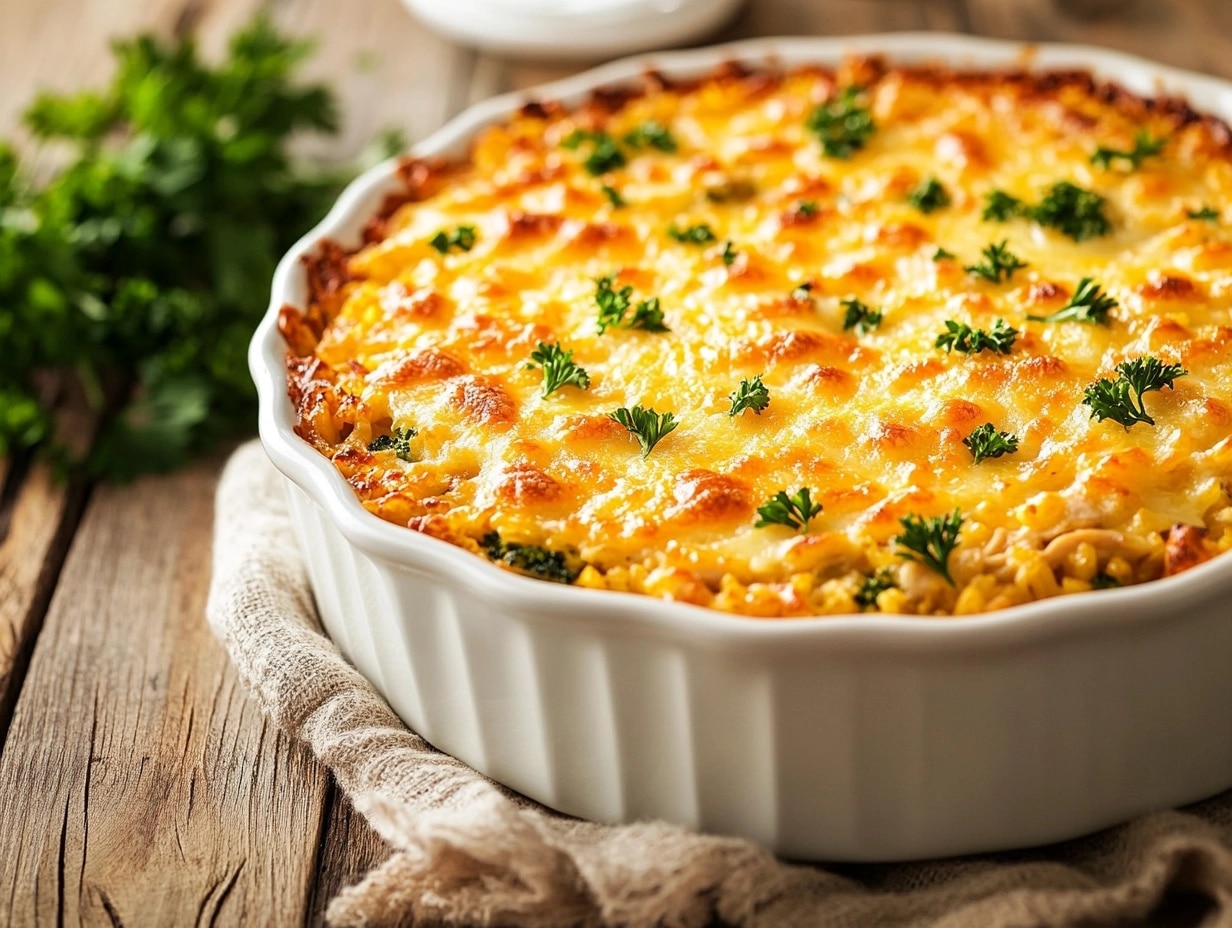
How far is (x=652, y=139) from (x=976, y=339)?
1475 millimetres

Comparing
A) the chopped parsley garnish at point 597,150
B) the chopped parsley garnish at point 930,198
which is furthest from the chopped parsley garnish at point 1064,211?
the chopped parsley garnish at point 597,150

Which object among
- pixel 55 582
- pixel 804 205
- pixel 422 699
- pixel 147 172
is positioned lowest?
pixel 55 582

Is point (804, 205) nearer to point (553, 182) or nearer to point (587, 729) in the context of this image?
point (553, 182)

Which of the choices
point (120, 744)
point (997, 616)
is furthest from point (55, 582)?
point (997, 616)

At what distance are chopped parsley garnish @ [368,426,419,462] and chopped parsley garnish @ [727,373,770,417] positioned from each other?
0.71 meters

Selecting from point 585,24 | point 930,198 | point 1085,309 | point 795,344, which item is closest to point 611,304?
point 795,344

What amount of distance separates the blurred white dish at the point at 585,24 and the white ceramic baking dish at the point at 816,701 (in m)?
3.21

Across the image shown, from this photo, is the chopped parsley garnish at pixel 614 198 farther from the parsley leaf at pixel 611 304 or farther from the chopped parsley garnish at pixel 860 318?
the chopped parsley garnish at pixel 860 318

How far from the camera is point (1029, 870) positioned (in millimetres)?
2885

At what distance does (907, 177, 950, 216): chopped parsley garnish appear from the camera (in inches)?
161

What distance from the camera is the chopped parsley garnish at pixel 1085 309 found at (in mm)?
3545

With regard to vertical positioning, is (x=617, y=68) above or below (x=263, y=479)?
above

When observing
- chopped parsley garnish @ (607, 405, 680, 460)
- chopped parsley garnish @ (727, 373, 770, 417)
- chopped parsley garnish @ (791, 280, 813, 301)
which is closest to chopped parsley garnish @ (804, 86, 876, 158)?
chopped parsley garnish @ (791, 280, 813, 301)

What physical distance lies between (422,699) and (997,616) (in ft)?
4.25
